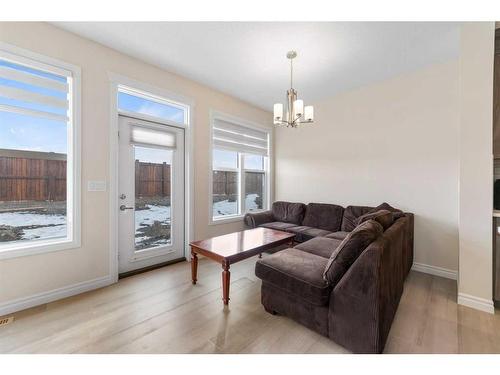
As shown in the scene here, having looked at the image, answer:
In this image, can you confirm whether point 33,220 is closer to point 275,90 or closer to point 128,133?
point 128,133

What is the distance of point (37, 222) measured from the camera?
89.7 inches

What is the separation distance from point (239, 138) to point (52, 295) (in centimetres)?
343

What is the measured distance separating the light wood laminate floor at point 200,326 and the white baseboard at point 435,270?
469mm

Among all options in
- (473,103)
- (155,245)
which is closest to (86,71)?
(155,245)

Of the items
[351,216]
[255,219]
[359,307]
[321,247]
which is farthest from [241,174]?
[359,307]

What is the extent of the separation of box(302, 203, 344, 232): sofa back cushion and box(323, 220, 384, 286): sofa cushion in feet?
6.84

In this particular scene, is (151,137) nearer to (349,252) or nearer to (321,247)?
(321,247)

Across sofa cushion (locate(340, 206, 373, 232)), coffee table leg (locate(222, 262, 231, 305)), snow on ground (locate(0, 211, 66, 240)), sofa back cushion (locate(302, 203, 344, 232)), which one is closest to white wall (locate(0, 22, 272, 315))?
snow on ground (locate(0, 211, 66, 240))

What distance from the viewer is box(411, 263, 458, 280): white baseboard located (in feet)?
9.45

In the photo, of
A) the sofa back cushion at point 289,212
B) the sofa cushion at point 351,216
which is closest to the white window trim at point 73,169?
the sofa back cushion at point 289,212

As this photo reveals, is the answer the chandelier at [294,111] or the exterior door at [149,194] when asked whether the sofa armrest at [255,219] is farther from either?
the chandelier at [294,111]

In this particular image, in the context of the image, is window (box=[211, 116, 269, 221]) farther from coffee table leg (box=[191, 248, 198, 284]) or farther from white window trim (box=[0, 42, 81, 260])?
white window trim (box=[0, 42, 81, 260])
